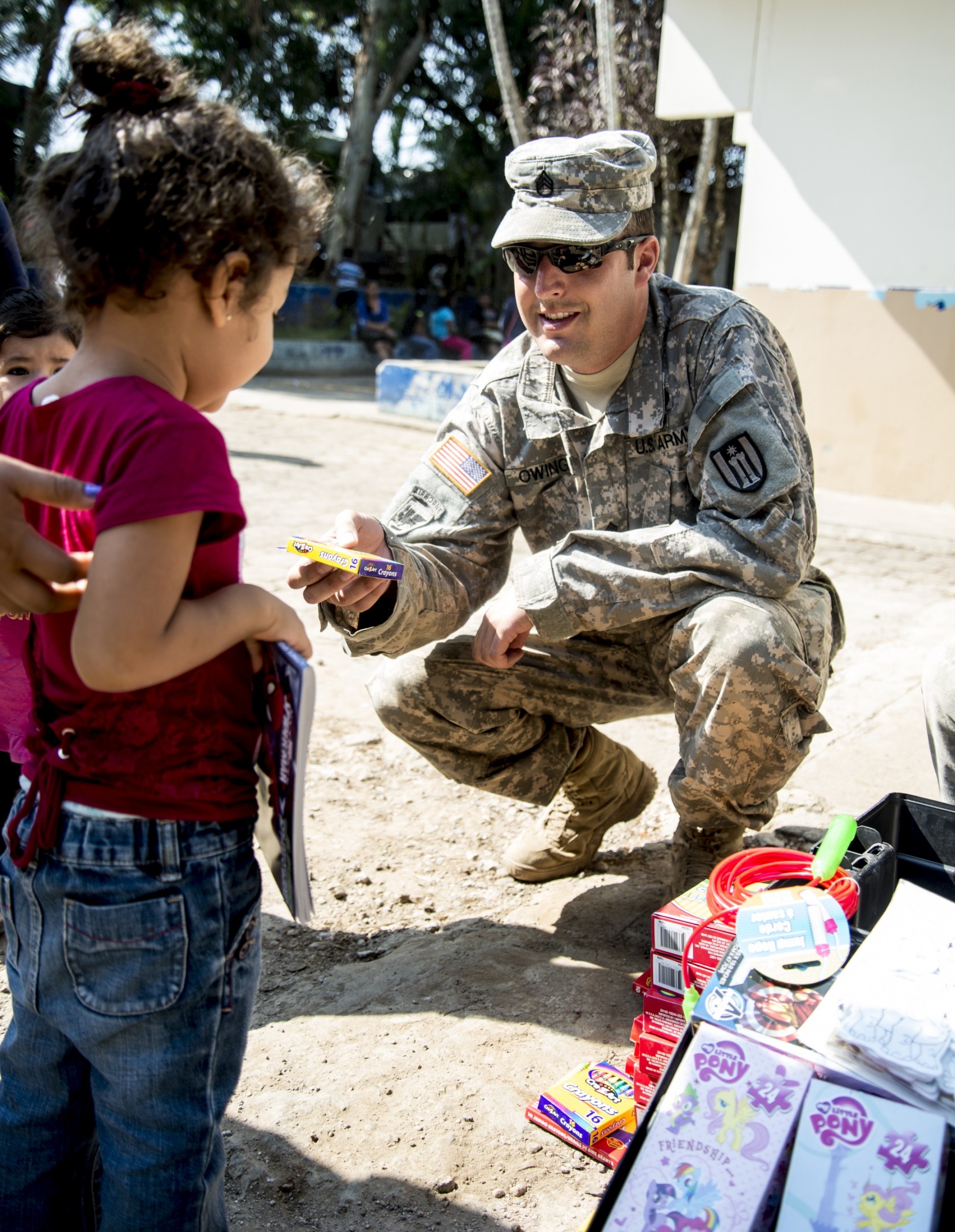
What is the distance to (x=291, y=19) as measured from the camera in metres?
20.3

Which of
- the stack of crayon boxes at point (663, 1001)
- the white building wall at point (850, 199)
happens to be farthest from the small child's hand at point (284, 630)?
the white building wall at point (850, 199)

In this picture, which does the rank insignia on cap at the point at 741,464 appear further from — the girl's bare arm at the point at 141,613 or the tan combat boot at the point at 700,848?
the girl's bare arm at the point at 141,613

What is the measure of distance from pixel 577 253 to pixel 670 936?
4.76 ft

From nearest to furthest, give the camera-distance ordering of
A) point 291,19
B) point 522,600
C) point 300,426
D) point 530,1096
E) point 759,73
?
1. point 530,1096
2. point 522,600
3. point 759,73
4. point 300,426
5. point 291,19

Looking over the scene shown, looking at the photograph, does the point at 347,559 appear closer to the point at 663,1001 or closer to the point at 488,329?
the point at 663,1001

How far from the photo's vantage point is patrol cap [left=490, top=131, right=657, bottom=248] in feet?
7.89

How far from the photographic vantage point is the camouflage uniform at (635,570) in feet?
7.56

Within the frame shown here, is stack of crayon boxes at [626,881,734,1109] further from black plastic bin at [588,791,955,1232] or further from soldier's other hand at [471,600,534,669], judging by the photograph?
soldier's other hand at [471,600,534,669]

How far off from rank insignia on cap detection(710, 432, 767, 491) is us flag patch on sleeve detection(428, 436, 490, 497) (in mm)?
574

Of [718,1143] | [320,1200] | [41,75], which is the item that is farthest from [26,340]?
[41,75]

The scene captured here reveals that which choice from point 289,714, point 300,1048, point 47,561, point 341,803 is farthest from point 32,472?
point 341,803

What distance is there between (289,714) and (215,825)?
0.18 m

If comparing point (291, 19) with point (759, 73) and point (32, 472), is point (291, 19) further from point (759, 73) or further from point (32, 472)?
point (32, 472)

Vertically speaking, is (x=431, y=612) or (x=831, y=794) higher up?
(x=431, y=612)
